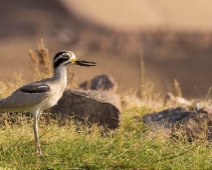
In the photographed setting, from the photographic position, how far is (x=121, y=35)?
34062 mm

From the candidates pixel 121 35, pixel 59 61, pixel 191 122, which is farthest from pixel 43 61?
pixel 121 35

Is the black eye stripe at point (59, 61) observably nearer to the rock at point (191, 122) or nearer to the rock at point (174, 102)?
the rock at point (191, 122)

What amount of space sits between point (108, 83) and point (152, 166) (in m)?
4.70

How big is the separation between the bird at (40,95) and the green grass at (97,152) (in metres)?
0.18

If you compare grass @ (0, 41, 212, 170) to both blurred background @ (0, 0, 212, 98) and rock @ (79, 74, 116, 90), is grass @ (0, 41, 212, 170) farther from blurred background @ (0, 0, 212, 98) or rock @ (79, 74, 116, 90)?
blurred background @ (0, 0, 212, 98)

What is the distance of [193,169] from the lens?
19.9 ft

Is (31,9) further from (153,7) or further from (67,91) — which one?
(67,91)

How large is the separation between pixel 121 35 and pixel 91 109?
1028 inches

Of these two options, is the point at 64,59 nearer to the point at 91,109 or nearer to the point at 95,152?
the point at 95,152

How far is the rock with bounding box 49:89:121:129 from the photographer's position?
8.09 meters

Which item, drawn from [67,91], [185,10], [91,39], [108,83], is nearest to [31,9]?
[91,39]

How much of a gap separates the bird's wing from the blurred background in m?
15.2

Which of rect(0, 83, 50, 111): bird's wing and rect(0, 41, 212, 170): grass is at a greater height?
rect(0, 83, 50, 111): bird's wing

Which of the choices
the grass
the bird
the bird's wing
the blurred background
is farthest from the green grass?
the blurred background
